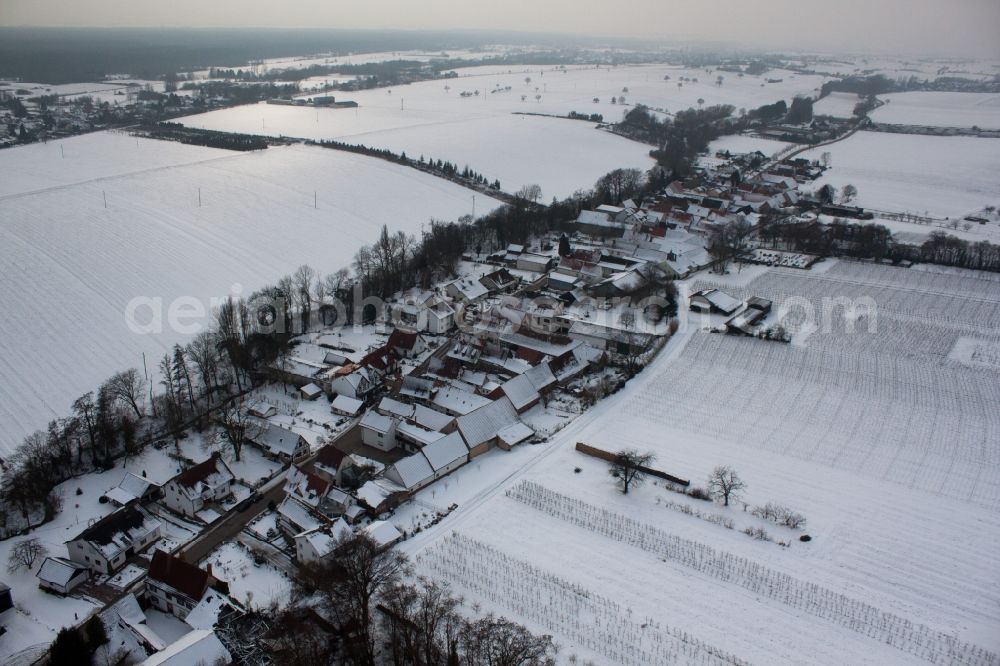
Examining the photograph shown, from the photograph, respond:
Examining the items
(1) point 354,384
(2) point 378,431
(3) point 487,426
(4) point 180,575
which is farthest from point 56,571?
(3) point 487,426

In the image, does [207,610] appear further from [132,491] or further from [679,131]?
[679,131]

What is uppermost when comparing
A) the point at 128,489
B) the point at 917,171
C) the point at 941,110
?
the point at 941,110

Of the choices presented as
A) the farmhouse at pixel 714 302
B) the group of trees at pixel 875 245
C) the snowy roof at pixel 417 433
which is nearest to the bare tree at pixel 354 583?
the snowy roof at pixel 417 433

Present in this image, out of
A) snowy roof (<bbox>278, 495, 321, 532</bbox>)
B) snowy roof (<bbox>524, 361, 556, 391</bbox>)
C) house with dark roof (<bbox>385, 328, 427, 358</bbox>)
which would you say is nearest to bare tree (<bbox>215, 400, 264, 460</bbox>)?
snowy roof (<bbox>278, 495, 321, 532</bbox>)

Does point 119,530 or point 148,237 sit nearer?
point 119,530

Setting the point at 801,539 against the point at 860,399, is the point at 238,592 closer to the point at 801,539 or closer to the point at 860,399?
the point at 801,539

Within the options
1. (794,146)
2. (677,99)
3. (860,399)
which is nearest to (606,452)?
(860,399)

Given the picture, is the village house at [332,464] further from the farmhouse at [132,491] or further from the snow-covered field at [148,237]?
the snow-covered field at [148,237]
